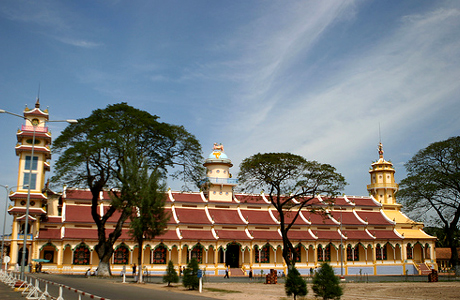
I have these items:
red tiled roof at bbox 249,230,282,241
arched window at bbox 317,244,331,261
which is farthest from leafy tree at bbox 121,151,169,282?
arched window at bbox 317,244,331,261

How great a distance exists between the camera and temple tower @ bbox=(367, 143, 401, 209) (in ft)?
239

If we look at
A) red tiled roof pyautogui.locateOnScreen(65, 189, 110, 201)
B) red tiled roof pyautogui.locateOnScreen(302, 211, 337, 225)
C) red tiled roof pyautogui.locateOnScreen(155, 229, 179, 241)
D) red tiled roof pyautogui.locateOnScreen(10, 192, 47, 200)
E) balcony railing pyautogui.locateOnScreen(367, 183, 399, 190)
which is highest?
balcony railing pyautogui.locateOnScreen(367, 183, 399, 190)

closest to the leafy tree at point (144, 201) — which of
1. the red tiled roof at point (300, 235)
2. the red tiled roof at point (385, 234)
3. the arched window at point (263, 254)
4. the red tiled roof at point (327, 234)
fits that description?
the arched window at point (263, 254)

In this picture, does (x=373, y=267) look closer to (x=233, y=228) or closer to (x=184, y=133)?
(x=233, y=228)

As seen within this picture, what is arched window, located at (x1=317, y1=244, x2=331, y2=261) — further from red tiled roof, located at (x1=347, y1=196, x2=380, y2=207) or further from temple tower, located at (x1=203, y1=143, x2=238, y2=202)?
temple tower, located at (x1=203, y1=143, x2=238, y2=202)

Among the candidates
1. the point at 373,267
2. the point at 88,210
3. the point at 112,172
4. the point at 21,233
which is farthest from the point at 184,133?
the point at 373,267

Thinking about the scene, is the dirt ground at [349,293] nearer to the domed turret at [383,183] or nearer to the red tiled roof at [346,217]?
the red tiled roof at [346,217]

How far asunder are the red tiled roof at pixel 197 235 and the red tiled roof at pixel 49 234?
537 inches

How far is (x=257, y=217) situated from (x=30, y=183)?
2757cm

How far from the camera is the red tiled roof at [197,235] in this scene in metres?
51.8

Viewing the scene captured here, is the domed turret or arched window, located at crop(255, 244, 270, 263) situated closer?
arched window, located at crop(255, 244, 270, 263)

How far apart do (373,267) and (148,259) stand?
97.0 feet

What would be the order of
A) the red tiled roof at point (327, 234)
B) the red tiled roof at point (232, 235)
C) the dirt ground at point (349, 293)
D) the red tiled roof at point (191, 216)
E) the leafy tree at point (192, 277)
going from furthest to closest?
the red tiled roof at point (327, 234) < the red tiled roof at point (191, 216) < the red tiled roof at point (232, 235) < the leafy tree at point (192, 277) < the dirt ground at point (349, 293)

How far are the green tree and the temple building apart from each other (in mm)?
24466
